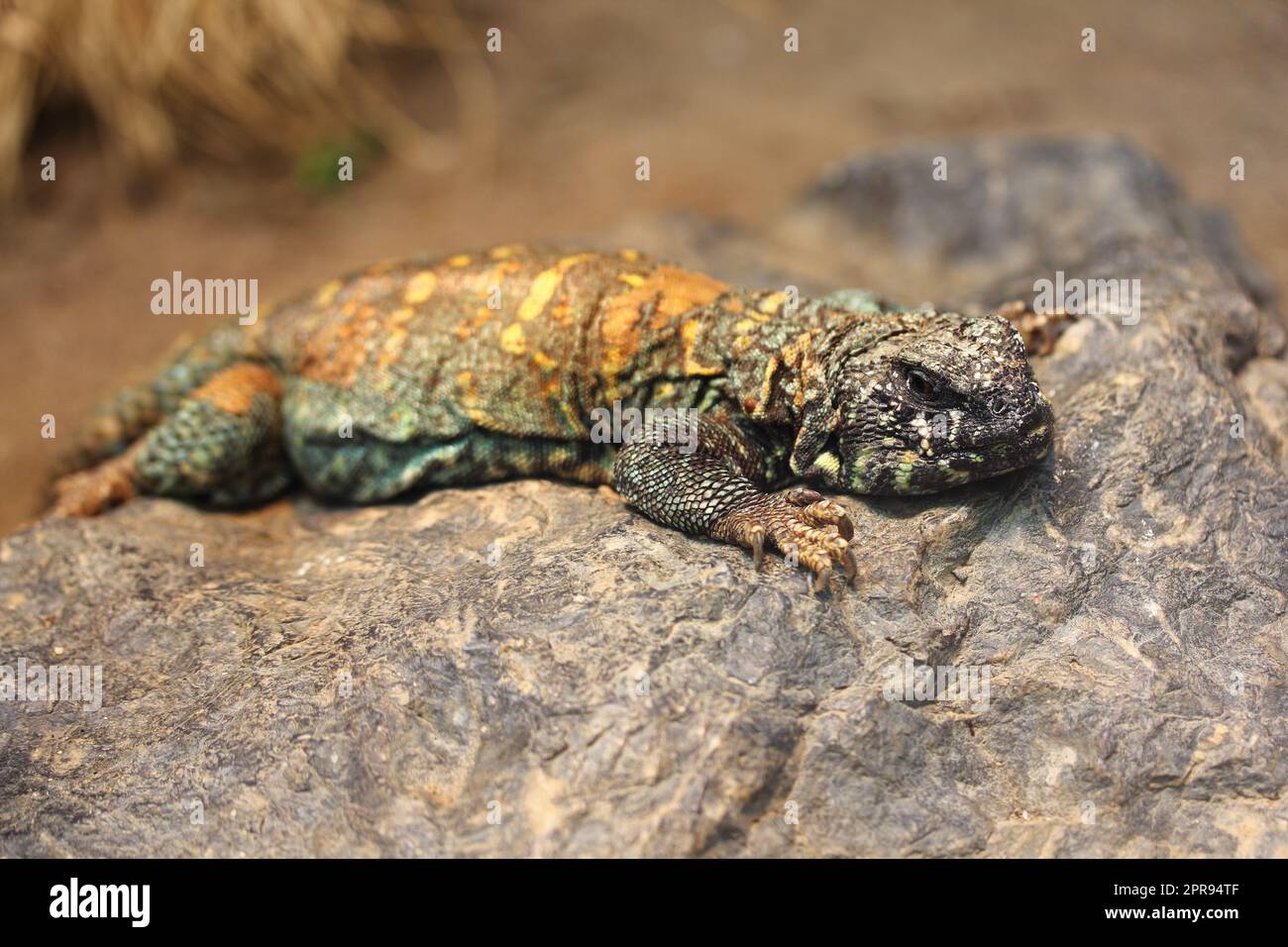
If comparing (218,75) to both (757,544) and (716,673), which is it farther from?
(716,673)

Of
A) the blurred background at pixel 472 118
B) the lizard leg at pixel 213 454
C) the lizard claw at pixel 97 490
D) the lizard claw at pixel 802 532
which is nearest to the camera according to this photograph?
the lizard claw at pixel 802 532

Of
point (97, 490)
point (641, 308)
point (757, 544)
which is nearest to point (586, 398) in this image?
point (641, 308)

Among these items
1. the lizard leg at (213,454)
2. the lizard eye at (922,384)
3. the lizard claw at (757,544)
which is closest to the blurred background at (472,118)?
the lizard leg at (213,454)

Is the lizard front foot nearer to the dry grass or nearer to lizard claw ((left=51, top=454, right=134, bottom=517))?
lizard claw ((left=51, top=454, right=134, bottom=517))

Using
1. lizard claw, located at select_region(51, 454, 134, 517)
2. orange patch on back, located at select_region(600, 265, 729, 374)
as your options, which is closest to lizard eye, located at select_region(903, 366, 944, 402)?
orange patch on back, located at select_region(600, 265, 729, 374)

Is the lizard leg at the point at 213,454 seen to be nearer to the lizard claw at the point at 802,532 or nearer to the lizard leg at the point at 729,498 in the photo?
the lizard leg at the point at 729,498
